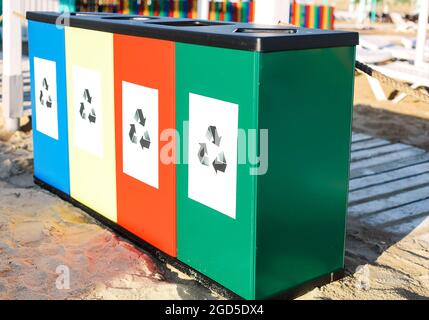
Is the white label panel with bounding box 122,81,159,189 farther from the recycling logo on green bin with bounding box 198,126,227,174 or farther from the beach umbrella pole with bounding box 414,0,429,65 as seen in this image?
the beach umbrella pole with bounding box 414,0,429,65

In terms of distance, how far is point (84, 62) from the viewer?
3928 millimetres

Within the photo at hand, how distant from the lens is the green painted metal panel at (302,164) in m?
2.71

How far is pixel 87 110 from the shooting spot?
13.0ft

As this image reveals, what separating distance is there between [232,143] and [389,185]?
2.52 m

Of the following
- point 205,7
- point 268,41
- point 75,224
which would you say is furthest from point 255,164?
point 205,7

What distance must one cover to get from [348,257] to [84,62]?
1.95 meters

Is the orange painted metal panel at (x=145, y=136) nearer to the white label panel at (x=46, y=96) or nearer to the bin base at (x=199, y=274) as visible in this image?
the bin base at (x=199, y=274)

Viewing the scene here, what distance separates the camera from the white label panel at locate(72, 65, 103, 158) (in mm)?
3854

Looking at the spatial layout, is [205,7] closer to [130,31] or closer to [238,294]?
[130,31]

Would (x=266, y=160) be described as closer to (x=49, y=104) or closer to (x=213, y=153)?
(x=213, y=153)

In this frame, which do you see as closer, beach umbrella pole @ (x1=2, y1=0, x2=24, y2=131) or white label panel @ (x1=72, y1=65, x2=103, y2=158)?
white label panel @ (x1=72, y1=65, x2=103, y2=158)

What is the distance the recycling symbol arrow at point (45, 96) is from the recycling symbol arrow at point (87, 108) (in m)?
0.49

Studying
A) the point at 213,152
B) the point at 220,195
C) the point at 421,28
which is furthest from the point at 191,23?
the point at 421,28

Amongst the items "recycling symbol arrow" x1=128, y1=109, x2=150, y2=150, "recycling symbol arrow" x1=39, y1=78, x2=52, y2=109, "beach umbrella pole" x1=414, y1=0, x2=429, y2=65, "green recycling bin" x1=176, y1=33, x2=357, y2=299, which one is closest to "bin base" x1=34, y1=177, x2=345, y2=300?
"green recycling bin" x1=176, y1=33, x2=357, y2=299
